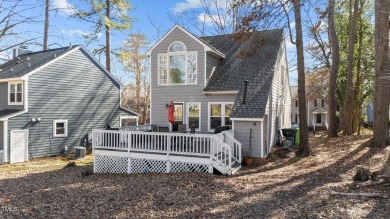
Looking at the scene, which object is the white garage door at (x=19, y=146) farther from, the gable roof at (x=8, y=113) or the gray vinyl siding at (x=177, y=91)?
the gray vinyl siding at (x=177, y=91)

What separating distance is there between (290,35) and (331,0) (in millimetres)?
2483

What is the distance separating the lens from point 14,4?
5402 mm

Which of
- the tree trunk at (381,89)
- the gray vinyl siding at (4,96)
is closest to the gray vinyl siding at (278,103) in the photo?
the tree trunk at (381,89)

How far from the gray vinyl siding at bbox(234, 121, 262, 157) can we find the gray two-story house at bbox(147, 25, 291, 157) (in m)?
0.70

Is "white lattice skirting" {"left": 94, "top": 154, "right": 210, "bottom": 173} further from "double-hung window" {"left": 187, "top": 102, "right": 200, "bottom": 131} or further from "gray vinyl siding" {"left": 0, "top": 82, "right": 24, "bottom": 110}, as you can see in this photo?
"gray vinyl siding" {"left": 0, "top": 82, "right": 24, "bottom": 110}

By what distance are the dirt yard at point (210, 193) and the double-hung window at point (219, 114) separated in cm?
331

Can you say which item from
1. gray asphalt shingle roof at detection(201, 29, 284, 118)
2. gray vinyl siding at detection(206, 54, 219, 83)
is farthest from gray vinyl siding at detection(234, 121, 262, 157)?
gray vinyl siding at detection(206, 54, 219, 83)

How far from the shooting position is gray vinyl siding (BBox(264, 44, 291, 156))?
14.2 meters

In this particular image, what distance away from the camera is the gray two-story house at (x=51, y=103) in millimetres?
17297

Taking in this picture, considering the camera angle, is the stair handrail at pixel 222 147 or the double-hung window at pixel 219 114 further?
the double-hung window at pixel 219 114

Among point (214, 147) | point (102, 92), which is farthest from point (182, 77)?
point (102, 92)

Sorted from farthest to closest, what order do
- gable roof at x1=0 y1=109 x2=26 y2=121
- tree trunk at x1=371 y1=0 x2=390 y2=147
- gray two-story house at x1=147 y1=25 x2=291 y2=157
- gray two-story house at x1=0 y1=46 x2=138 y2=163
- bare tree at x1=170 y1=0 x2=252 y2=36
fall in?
bare tree at x1=170 y1=0 x2=252 y2=36 → gray two-story house at x1=0 y1=46 x2=138 y2=163 → gable roof at x1=0 y1=109 x2=26 y2=121 → gray two-story house at x1=147 y1=25 x2=291 y2=157 → tree trunk at x1=371 y1=0 x2=390 y2=147

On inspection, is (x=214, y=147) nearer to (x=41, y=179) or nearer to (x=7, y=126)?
(x=41, y=179)

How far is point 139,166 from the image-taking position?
12.0m
